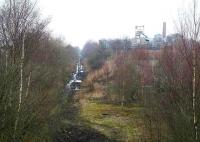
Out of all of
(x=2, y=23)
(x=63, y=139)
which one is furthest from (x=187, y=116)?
(x=63, y=139)

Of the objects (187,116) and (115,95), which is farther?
(115,95)

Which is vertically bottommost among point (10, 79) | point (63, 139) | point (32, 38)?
Answer: point (63, 139)

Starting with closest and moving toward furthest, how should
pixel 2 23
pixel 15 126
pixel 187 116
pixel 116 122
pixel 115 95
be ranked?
1. pixel 187 116
2. pixel 15 126
3. pixel 2 23
4. pixel 116 122
5. pixel 115 95

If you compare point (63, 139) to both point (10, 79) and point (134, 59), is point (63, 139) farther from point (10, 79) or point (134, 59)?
point (134, 59)

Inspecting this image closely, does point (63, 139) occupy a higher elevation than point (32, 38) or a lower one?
lower

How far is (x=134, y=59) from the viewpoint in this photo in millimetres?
43562

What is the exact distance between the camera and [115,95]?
43562mm

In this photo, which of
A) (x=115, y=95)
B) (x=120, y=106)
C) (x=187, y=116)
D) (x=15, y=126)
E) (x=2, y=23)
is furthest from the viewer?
(x=115, y=95)

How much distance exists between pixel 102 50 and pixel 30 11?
5822 cm

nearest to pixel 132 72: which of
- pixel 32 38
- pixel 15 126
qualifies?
pixel 32 38

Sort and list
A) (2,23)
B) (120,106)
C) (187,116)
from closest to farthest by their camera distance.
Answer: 1. (187,116)
2. (2,23)
3. (120,106)

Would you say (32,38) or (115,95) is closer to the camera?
(32,38)

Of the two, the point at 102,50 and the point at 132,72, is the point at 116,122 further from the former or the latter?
the point at 102,50

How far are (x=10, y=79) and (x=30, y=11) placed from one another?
21.7ft
